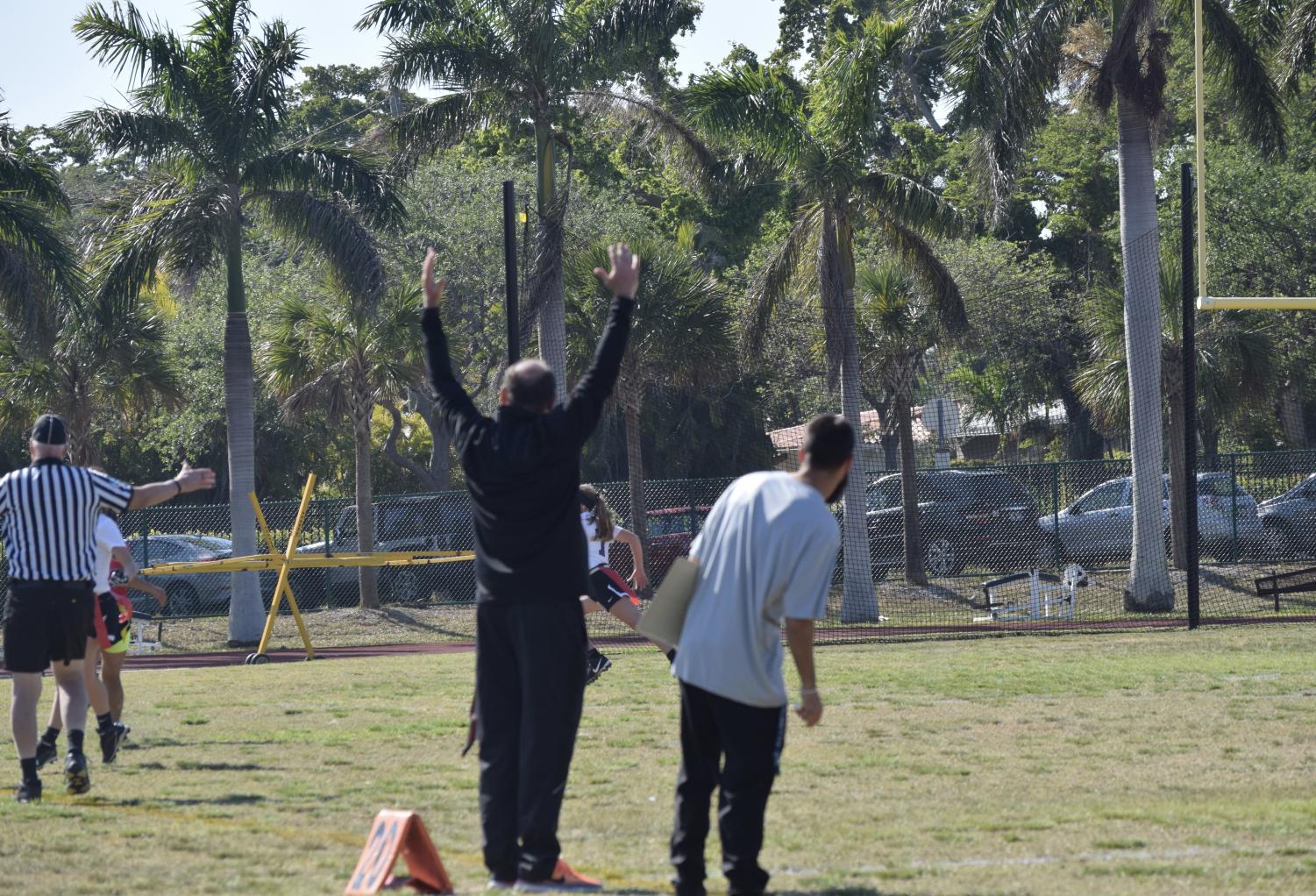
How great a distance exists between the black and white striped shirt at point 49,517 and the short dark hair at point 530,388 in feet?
9.76

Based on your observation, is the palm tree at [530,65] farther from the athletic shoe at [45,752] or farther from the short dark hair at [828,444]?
the short dark hair at [828,444]

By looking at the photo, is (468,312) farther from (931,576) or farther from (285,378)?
(931,576)

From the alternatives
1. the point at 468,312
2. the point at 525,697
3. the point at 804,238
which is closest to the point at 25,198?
the point at 804,238

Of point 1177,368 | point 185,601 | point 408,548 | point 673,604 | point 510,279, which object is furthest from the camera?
point 408,548

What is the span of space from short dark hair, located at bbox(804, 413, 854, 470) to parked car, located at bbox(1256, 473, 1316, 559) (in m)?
21.2

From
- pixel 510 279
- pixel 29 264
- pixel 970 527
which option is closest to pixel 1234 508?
pixel 970 527

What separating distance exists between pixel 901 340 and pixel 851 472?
5157 mm

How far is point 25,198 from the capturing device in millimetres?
23016

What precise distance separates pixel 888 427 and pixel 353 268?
38.4ft

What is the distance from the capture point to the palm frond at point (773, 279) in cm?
2327

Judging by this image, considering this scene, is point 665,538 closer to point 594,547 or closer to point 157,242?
point 157,242

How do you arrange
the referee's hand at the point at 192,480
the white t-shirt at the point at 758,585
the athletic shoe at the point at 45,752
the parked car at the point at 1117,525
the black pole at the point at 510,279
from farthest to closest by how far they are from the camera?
the parked car at the point at 1117,525 < the black pole at the point at 510,279 < the athletic shoe at the point at 45,752 < the referee's hand at the point at 192,480 < the white t-shirt at the point at 758,585

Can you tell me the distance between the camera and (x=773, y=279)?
76.9 ft

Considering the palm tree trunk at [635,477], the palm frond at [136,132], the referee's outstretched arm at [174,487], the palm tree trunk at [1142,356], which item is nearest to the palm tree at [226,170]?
the palm frond at [136,132]
